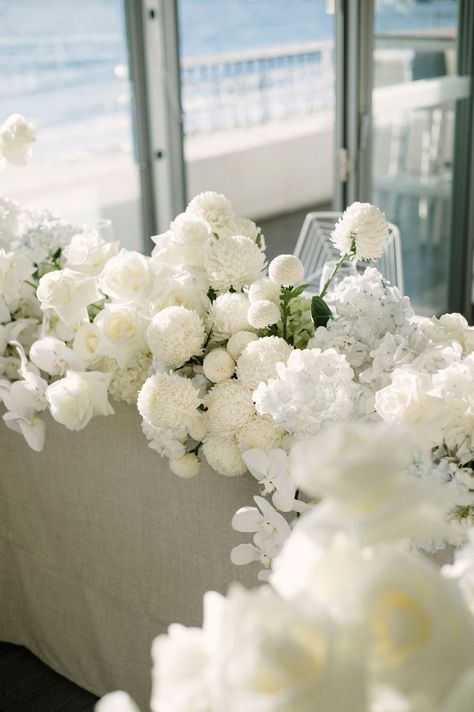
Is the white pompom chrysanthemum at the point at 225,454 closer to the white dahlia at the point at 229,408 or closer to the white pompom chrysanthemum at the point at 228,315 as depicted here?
the white dahlia at the point at 229,408

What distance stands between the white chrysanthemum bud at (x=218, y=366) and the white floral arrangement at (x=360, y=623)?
2.92 ft

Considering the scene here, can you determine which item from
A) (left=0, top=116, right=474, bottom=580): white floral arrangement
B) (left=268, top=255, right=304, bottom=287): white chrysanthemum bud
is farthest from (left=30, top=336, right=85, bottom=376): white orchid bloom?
(left=268, top=255, right=304, bottom=287): white chrysanthemum bud

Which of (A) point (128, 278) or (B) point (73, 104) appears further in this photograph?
(B) point (73, 104)

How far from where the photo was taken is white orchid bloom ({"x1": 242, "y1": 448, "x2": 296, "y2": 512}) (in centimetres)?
127

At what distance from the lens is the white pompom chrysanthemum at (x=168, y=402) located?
1269 mm

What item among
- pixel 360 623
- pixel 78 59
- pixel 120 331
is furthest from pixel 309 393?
pixel 78 59

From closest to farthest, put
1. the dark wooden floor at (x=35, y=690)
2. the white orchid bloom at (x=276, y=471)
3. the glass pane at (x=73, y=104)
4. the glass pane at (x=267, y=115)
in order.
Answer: the white orchid bloom at (x=276, y=471), the dark wooden floor at (x=35, y=690), the glass pane at (x=73, y=104), the glass pane at (x=267, y=115)

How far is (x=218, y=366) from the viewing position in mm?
1342

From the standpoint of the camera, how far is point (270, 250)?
Result: 6223mm

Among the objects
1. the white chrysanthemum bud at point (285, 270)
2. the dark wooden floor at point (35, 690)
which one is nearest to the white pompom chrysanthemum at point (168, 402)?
the white chrysanthemum bud at point (285, 270)

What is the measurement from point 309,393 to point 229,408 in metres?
0.19

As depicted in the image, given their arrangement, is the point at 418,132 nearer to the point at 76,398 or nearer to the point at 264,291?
the point at 264,291

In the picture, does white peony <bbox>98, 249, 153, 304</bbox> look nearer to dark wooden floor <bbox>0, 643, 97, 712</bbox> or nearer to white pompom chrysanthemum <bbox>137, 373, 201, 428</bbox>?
white pompom chrysanthemum <bbox>137, 373, 201, 428</bbox>

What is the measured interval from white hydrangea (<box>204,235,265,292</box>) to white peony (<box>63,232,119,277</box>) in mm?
202
